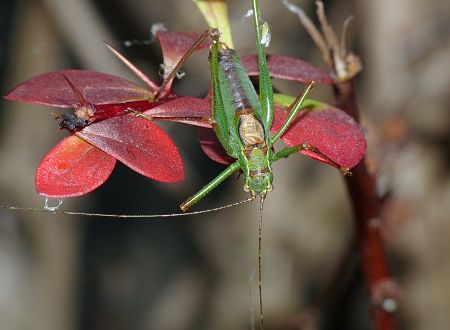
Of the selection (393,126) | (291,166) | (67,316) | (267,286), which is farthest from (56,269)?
(393,126)

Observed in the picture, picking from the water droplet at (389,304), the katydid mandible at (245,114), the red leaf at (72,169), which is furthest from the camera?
the water droplet at (389,304)

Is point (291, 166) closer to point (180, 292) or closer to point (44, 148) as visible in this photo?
point (180, 292)

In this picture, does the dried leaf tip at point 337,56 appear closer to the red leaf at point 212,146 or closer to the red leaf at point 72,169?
the red leaf at point 212,146

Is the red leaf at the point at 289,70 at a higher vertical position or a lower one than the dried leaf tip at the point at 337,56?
lower

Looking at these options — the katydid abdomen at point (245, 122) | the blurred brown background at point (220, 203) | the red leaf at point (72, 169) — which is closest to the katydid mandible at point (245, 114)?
the katydid abdomen at point (245, 122)

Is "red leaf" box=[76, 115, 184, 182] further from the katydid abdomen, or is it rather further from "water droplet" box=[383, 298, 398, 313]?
"water droplet" box=[383, 298, 398, 313]

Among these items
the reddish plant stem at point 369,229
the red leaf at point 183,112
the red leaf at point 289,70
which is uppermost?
the red leaf at point 289,70

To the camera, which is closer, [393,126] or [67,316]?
[393,126]
